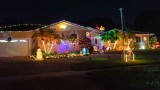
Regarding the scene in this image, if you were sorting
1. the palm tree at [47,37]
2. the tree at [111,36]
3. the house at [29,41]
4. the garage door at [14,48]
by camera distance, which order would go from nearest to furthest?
the palm tree at [47,37] → the garage door at [14,48] → the house at [29,41] → the tree at [111,36]

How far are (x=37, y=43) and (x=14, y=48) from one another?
2870 mm

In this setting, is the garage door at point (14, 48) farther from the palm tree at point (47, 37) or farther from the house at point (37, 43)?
the palm tree at point (47, 37)

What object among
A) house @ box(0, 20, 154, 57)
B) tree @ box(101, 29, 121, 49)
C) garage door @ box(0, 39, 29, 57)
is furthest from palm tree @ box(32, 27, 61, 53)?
tree @ box(101, 29, 121, 49)

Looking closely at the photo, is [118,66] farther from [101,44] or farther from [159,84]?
[101,44]

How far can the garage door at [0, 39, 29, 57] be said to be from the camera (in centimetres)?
4825

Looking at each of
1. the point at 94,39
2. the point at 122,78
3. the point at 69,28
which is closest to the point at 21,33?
the point at 69,28

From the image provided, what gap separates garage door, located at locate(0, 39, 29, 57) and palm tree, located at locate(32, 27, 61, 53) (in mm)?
1769

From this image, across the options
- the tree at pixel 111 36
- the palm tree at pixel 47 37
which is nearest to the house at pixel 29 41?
the palm tree at pixel 47 37

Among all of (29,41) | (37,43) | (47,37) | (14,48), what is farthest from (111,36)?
(14,48)

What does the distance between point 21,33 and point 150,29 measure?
3820 cm

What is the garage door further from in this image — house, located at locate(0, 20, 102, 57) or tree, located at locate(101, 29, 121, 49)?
tree, located at locate(101, 29, 121, 49)

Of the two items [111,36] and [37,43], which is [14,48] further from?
[111,36]

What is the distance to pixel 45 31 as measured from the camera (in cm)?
4784

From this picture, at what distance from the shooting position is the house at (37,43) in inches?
1908
